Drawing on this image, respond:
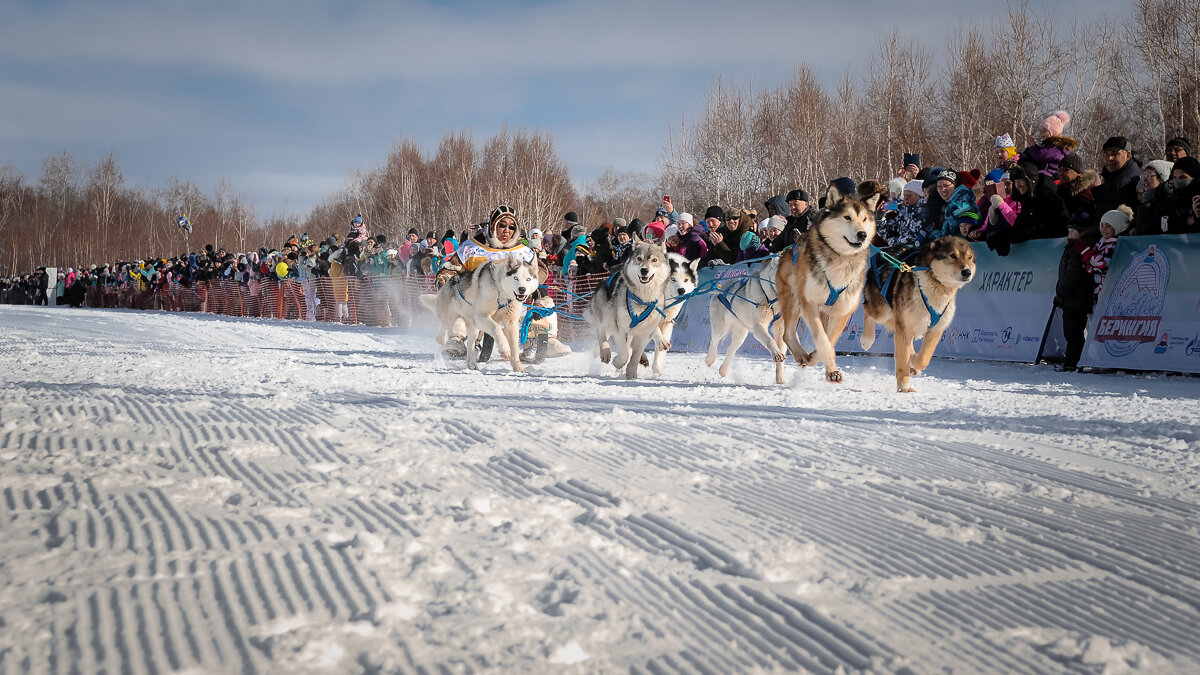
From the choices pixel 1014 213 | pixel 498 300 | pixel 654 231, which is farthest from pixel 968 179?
pixel 654 231

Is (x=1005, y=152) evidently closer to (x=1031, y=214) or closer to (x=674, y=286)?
(x=1031, y=214)

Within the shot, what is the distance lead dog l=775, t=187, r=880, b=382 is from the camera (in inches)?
222

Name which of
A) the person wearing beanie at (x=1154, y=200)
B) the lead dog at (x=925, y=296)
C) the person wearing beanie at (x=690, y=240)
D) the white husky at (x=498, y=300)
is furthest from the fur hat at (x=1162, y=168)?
the white husky at (x=498, y=300)

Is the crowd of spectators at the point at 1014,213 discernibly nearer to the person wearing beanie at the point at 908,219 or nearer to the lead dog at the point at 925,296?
the person wearing beanie at the point at 908,219

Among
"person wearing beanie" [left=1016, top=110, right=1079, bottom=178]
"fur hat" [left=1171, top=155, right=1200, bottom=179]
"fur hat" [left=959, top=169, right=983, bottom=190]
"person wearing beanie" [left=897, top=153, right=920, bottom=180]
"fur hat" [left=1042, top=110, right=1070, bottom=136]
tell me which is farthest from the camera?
"person wearing beanie" [left=897, top=153, right=920, bottom=180]

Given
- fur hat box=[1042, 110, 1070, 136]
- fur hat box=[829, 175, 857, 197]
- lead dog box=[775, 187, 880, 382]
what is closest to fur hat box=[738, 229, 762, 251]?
fur hat box=[829, 175, 857, 197]

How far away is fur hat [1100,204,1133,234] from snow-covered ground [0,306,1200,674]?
3.46 metres

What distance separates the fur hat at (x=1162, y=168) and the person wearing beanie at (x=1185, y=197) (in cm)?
10

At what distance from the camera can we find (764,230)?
9.33 m

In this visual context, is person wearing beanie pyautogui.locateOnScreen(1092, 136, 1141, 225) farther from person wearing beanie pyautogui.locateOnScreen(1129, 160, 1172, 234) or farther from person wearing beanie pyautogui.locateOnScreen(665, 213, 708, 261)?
person wearing beanie pyautogui.locateOnScreen(665, 213, 708, 261)

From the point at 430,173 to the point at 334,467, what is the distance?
48567mm

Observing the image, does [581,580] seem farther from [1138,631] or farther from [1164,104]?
[1164,104]

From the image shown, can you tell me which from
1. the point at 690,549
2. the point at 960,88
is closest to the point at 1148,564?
the point at 690,549

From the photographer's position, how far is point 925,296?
18.7ft
